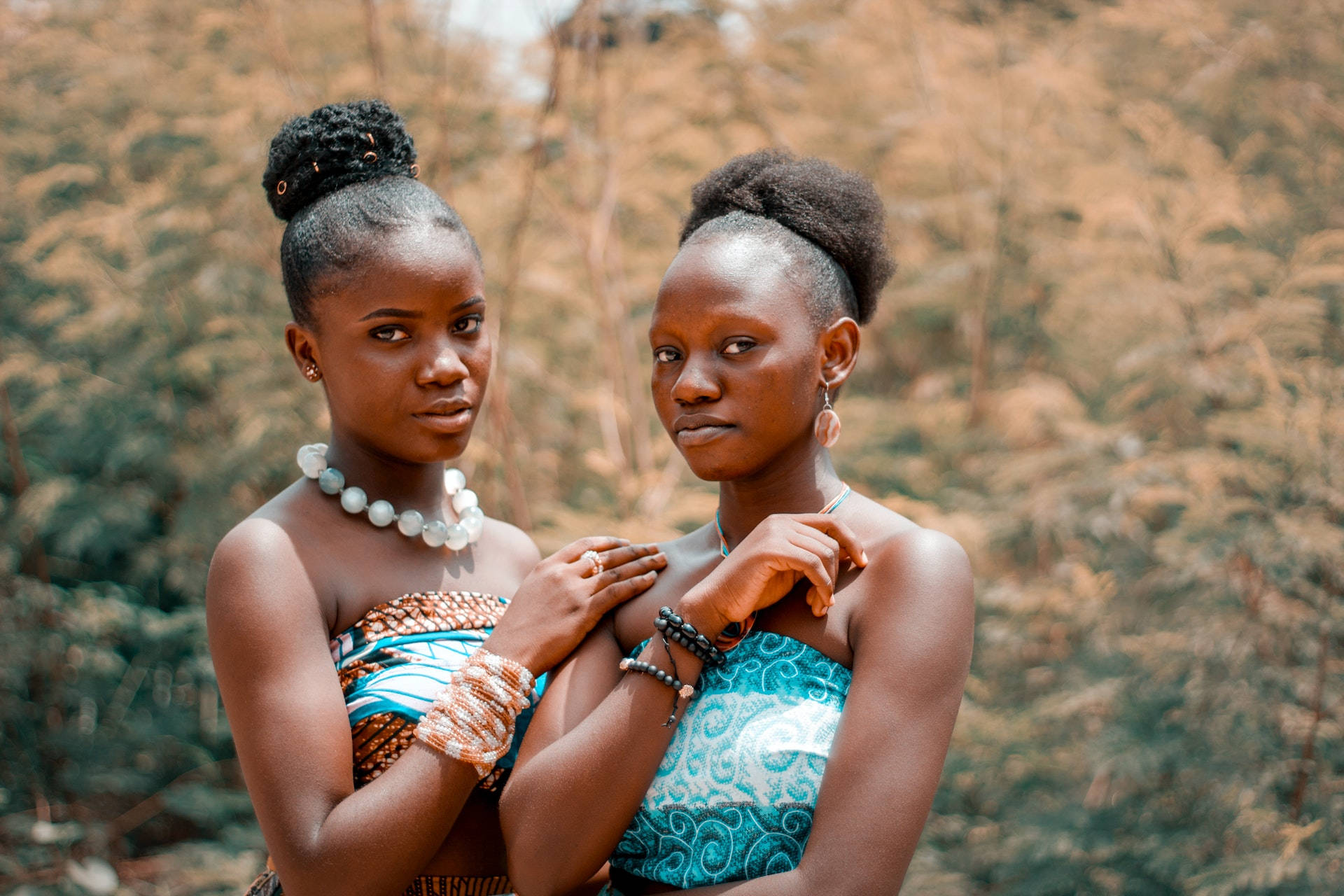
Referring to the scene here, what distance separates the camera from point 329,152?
207cm

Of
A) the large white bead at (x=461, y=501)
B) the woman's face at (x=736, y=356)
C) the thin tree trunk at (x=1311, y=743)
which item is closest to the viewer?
the woman's face at (x=736, y=356)

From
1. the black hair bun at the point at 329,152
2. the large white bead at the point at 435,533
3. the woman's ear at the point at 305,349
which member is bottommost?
the large white bead at the point at 435,533

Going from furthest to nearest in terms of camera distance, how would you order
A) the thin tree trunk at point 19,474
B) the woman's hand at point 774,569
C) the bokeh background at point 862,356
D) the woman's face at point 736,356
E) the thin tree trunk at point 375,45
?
the thin tree trunk at point 19,474, the thin tree trunk at point 375,45, the bokeh background at point 862,356, the woman's face at point 736,356, the woman's hand at point 774,569

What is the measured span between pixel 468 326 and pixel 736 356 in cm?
59

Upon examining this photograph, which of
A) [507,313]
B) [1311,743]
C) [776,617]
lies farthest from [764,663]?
[507,313]

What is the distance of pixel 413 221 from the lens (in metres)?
2.00

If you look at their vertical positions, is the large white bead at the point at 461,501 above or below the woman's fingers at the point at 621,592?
above

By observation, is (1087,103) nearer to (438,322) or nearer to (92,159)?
(438,322)

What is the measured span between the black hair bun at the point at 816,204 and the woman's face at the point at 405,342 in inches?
18.6

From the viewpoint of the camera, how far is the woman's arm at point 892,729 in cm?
158

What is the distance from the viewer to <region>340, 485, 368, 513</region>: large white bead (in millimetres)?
2059

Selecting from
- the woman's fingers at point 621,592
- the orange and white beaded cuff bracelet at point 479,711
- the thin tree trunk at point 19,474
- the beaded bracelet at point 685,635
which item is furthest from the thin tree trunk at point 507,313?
the thin tree trunk at point 19,474

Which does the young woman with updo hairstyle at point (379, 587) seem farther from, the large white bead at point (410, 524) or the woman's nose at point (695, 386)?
the woman's nose at point (695, 386)

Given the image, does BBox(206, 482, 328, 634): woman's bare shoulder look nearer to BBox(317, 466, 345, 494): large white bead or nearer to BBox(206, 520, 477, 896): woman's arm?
BBox(206, 520, 477, 896): woman's arm
